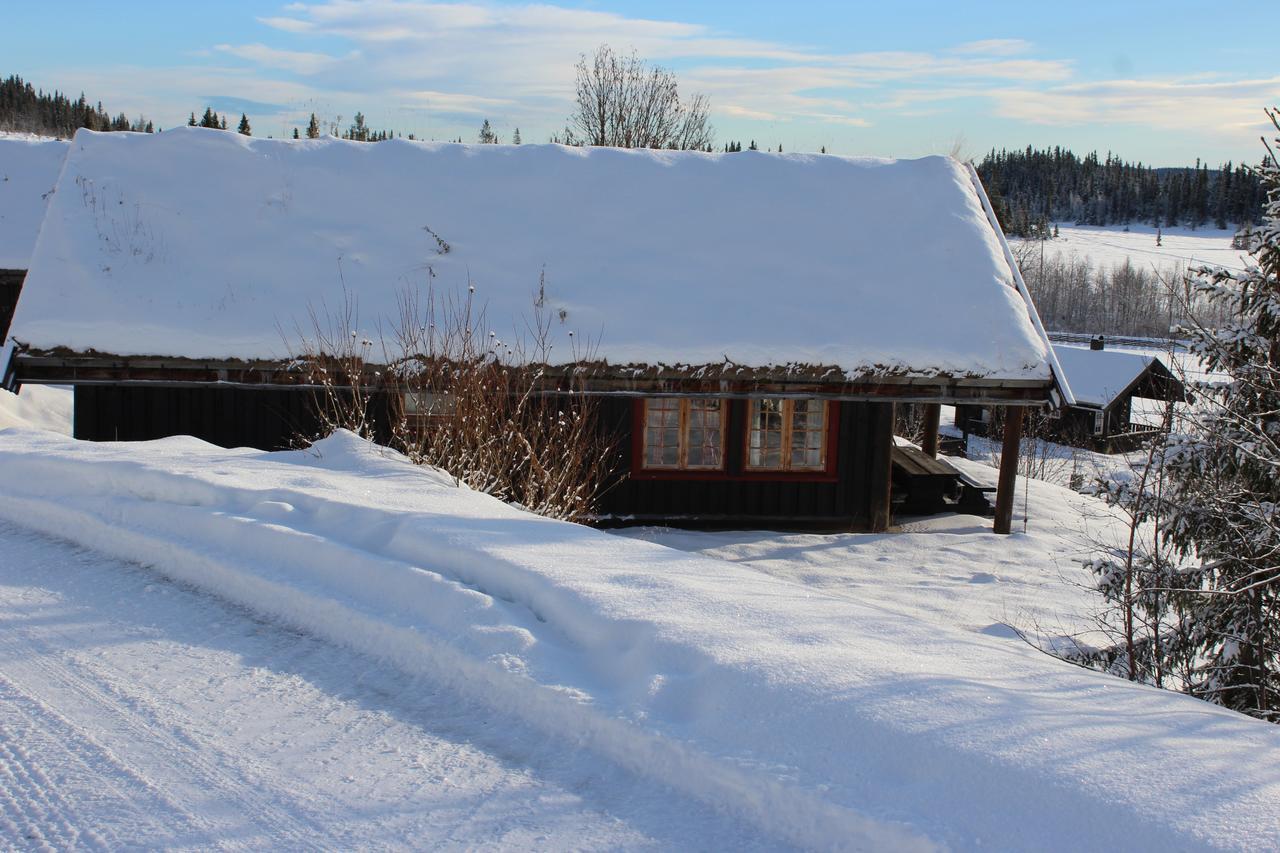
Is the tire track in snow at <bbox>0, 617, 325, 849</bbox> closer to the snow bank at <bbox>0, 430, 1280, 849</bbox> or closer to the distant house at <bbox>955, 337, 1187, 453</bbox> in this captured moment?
the snow bank at <bbox>0, 430, 1280, 849</bbox>

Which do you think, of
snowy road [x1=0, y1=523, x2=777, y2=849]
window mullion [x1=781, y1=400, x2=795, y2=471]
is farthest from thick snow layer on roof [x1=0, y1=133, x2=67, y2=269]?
snowy road [x1=0, y1=523, x2=777, y2=849]

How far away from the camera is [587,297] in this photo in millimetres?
12969

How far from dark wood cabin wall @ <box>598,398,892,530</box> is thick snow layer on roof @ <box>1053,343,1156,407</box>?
27.2 m

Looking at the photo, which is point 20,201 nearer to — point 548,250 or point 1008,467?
point 548,250

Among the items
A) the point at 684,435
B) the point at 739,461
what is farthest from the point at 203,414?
the point at 739,461

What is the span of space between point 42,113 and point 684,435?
90.4m

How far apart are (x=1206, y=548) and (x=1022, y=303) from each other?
6.36 m

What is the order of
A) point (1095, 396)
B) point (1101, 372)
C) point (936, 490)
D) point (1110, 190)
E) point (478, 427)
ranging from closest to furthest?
1. point (478, 427)
2. point (936, 490)
3. point (1095, 396)
4. point (1101, 372)
5. point (1110, 190)

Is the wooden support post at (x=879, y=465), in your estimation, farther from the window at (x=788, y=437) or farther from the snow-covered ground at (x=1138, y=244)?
the snow-covered ground at (x=1138, y=244)

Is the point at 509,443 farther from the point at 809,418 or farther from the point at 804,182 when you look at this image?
the point at 804,182

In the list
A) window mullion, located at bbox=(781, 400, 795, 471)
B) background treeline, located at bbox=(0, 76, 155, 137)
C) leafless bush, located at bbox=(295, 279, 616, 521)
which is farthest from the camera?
background treeline, located at bbox=(0, 76, 155, 137)

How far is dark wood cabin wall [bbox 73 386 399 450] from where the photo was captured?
11953 mm

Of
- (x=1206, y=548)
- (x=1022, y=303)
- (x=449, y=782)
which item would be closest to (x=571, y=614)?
(x=449, y=782)

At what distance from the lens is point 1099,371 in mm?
40094
